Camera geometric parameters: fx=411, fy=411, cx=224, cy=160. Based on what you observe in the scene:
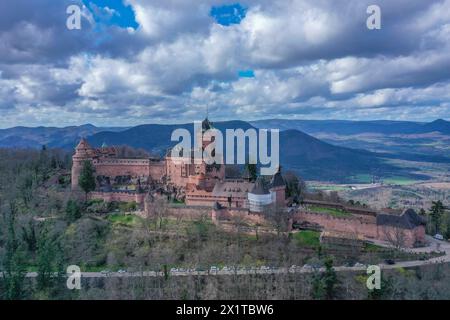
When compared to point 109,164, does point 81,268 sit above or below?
below

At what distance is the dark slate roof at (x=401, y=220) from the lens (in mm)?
34875

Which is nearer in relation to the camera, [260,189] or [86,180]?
[260,189]

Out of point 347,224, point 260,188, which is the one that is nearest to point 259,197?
point 260,188

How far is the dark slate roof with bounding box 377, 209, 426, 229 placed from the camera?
114ft

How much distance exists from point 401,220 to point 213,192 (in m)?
17.3

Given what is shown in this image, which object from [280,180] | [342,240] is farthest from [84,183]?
[342,240]

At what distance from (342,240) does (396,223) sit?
502cm

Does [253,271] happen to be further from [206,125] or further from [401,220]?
[206,125]

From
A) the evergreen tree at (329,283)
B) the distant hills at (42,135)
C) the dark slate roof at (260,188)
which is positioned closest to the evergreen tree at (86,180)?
the dark slate roof at (260,188)

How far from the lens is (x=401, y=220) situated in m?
35.0

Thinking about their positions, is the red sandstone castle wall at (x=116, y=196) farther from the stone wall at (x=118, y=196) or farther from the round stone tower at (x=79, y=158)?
the round stone tower at (x=79, y=158)

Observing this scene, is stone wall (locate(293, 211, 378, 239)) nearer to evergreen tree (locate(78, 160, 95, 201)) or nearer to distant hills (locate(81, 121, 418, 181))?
evergreen tree (locate(78, 160, 95, 201))
